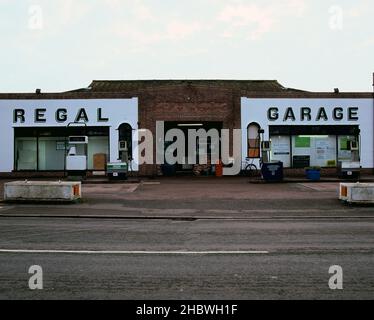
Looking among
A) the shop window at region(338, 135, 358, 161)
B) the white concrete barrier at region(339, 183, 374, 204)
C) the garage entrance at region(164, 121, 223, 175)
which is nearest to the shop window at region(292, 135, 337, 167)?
the shop window at region(338, 135, 358, 161)

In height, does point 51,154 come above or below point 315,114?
below

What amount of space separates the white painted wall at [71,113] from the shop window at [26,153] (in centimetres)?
44

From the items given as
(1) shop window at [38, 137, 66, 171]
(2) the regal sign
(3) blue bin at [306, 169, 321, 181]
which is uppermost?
(2) the regal sign

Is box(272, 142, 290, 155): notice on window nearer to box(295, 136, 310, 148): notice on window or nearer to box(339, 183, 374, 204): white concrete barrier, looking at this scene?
box(295, 136, 310, 148): notice on window

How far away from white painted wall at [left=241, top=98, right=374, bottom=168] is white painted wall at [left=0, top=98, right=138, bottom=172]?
7.33 m

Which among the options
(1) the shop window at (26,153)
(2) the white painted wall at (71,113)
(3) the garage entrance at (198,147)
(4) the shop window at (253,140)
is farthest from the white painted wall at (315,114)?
(1) the shop window at (26,153)

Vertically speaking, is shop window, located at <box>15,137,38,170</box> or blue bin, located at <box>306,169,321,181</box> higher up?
shop window, located at <box>15,137,38,170</box>

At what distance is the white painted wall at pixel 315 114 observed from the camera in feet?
101

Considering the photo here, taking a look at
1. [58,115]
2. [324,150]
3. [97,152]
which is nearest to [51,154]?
[58,115]

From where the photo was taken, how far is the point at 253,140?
3067 centimetres

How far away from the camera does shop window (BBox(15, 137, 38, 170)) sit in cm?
3066

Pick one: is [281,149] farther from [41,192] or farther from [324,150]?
[41,192]

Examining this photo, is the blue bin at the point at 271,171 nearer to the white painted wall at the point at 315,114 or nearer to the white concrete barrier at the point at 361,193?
the white painted wall at the point at 315,114

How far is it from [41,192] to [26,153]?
50.5 feet
